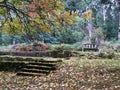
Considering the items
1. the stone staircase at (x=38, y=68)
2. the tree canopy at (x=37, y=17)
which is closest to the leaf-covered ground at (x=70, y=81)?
the stone staircase at (x=38, y=68)

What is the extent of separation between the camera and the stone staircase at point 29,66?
1380cm

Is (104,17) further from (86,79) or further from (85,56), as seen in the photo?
(86,79)

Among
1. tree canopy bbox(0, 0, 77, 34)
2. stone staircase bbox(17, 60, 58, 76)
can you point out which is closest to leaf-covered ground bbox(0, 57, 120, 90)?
stone staircase bbox(17, 60, 58, 76)

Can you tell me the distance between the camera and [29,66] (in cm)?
1477

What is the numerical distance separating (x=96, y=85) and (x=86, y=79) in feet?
4.35

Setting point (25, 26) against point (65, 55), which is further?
point (65, 55)

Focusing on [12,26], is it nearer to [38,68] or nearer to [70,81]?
[70,81]

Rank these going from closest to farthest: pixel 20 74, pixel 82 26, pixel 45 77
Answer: pixel 45 77
pixel 20 74
pixel 82 26

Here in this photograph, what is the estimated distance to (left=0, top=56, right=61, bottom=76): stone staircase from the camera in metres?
13.8

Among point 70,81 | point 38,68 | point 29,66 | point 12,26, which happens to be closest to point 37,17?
point 12,26

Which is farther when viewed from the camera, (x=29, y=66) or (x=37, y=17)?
(x=29, y=66)

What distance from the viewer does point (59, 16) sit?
9.31 meters

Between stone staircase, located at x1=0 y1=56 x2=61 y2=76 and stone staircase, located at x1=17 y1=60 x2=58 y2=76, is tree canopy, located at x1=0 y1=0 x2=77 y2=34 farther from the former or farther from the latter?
stone staircase, located at x1=0 y1=56 x2=61 y2=76

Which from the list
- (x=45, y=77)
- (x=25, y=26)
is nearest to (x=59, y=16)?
(x=25, y=26)
